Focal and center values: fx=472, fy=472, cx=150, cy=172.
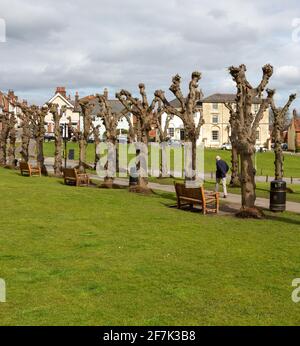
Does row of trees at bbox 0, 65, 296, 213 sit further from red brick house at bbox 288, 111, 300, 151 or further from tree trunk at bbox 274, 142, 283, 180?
red brick house at bbox 288, 111, 300, 151

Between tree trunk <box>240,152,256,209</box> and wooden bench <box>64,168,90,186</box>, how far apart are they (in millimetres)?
10746

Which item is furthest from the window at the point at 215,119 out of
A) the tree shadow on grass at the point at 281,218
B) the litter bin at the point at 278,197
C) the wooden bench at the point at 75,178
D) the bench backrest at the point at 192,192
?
the tree shadow on grass at the point at 281,218

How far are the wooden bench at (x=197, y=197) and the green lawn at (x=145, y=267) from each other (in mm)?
575

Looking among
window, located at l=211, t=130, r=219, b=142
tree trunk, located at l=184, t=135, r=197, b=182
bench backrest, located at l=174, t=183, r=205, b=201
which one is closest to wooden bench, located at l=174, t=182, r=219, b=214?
bench backrest, located at l=174, t=183, r=205, b=201

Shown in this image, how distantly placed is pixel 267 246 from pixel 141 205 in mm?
6819

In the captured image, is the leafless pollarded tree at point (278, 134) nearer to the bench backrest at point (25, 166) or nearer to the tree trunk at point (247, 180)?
the tree trunk at point (247, 180)

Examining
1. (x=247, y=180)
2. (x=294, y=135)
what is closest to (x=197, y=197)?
(x=247, y=180)

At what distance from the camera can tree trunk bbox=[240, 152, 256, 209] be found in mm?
15148

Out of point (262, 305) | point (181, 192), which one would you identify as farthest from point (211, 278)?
point (181, 192)

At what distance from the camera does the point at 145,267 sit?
Result: 873 cm

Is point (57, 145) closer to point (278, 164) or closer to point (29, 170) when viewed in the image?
point (29, 170)

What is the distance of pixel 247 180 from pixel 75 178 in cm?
1102

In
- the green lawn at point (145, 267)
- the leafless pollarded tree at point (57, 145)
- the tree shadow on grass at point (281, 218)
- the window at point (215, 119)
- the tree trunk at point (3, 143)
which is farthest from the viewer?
the window at point (215, 119)

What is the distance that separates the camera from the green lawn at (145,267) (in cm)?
652
